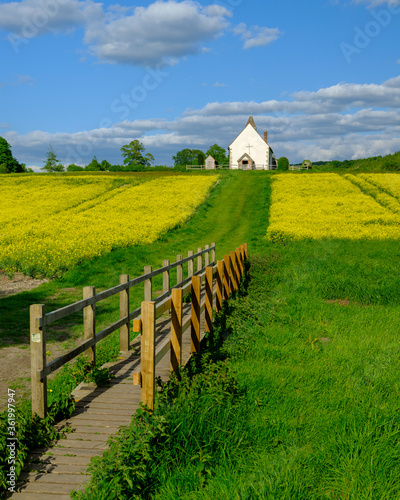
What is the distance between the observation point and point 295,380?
20.0ft

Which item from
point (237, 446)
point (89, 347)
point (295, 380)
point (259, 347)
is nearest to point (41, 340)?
point (89, 347)

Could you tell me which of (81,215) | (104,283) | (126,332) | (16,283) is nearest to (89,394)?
(126,332)

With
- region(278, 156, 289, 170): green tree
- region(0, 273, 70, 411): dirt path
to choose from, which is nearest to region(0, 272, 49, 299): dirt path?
region(0, 273, 70, 411): dirt path

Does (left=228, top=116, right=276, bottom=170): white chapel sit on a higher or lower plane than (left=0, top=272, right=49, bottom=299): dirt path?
higher

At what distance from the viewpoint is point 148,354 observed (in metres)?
4.88

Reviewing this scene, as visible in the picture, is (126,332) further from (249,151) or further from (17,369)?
(249,151)

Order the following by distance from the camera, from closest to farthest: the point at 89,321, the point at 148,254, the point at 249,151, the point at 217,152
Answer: the point at 89,321 → the point at 148,254 → the point at 249,151 → the point at 217,152

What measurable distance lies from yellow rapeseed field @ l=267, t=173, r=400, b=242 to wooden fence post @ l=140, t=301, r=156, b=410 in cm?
1759

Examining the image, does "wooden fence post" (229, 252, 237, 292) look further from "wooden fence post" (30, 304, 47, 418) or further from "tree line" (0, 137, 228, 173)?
"tree line" (0, 137, 228, 173)

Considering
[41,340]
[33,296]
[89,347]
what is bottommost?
[33,296]

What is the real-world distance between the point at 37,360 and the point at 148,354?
1204 mm

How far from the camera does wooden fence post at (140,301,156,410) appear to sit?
4.82 metres

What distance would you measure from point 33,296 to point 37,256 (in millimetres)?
4357

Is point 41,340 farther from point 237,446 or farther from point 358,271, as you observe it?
point 358,271
